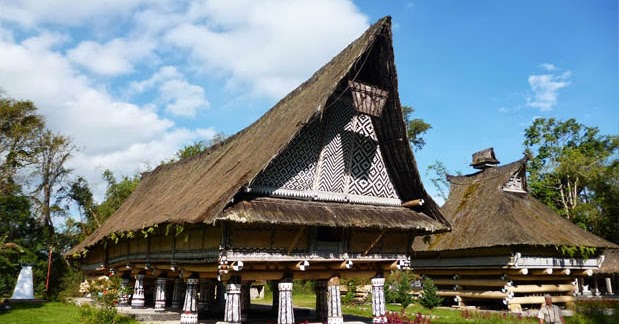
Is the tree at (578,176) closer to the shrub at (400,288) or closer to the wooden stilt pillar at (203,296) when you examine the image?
the shrub at (400,288)

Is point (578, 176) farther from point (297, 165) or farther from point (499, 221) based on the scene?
point (297, 165)

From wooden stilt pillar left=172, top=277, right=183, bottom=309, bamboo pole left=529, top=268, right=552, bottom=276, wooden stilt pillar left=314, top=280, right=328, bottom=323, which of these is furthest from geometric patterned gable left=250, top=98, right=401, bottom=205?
bamboo pole left=529, top=268, right=552, bottom=276

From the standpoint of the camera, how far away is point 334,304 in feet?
42.0

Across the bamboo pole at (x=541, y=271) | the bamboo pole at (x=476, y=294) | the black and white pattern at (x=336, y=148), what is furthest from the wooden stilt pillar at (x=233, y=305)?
the bamboo pole at (x=541, y=271)

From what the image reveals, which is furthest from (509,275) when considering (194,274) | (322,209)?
(194,274)

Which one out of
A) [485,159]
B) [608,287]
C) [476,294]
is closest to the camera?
[476,294]

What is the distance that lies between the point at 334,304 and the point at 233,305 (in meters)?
2.83

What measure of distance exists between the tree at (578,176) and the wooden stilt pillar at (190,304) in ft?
92.3

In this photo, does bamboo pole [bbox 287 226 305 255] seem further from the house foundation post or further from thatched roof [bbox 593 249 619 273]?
the house foundation post

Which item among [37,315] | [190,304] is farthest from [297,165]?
[37,315]

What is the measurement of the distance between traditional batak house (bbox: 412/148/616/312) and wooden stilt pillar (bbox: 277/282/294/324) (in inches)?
437

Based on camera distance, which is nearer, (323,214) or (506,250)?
(323,214)

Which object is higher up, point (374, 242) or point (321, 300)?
point (374, 242)

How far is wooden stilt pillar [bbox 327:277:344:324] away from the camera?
1265cm
